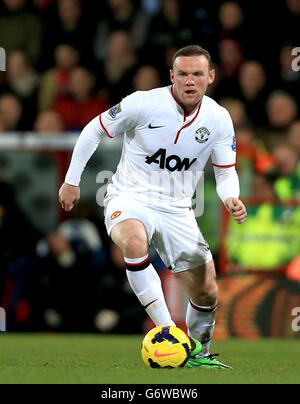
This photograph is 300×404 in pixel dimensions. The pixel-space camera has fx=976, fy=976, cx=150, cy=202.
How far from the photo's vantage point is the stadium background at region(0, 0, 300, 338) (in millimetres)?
10469

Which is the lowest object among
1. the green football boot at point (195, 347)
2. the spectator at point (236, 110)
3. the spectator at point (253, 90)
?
the green football boot at point (195, 347)

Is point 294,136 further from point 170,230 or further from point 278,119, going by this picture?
point 170,230

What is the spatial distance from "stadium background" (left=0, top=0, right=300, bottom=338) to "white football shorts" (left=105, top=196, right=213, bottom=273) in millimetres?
3562

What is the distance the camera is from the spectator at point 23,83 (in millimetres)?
12055

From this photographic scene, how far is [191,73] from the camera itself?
6.51 meters

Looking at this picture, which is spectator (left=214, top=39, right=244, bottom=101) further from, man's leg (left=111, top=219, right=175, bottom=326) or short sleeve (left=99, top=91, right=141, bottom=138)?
man's leg (left=111, top=219, right=175, bottom=326)

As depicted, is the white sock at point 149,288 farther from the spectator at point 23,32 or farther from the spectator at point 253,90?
the spectator at point 23,32

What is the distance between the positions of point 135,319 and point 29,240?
4.86 ft

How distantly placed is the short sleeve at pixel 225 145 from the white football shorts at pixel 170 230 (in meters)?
0.43

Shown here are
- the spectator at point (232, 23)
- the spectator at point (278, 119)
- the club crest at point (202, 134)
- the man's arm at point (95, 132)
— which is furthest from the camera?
the spectator at point (232, 23)

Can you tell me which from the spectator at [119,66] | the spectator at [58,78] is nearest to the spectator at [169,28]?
the spectator at [119,66]

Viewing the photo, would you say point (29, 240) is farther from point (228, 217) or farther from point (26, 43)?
point (26, 43)

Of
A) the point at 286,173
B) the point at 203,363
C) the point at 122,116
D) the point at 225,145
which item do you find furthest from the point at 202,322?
the point at 286,173

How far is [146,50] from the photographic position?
12469 mm
